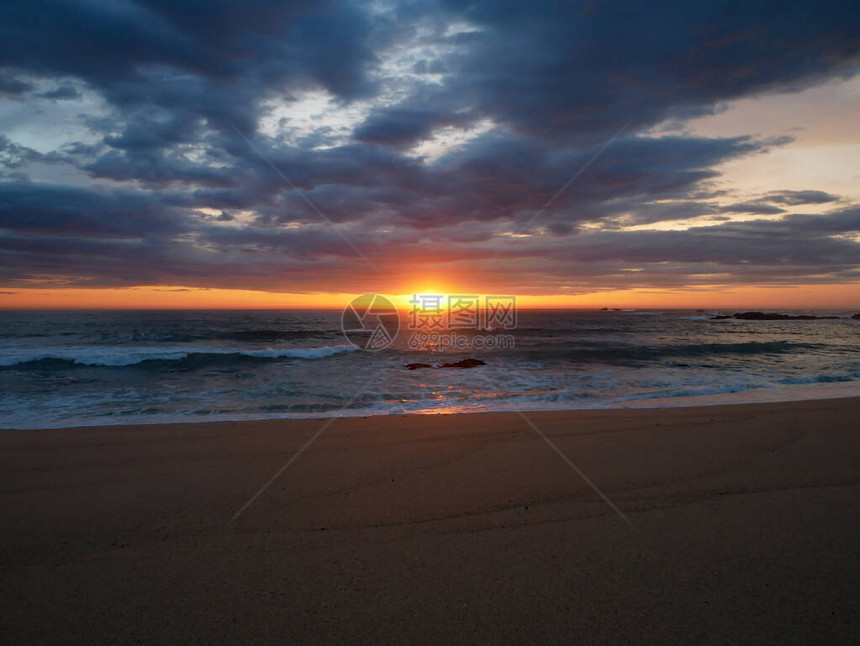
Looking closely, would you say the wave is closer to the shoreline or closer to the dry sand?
the shoreline

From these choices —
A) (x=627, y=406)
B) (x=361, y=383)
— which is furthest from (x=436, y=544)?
(x=361, y=383)

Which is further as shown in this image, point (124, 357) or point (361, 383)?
point (124, 357)

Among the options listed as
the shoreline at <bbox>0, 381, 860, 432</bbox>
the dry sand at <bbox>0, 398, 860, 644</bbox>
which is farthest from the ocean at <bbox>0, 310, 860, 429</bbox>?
the dry sand at <bbox>0, 398, 860, 644</bbox>

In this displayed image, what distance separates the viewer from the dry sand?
246 centimetres

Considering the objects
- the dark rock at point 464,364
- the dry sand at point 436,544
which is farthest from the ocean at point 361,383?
the dry sand at point 436,544

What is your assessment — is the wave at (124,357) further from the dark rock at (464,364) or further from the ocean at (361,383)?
the dark rock at (464,364)

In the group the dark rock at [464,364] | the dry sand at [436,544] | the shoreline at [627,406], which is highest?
the dry sand at [436,544]

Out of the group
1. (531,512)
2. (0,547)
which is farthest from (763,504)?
(0,547)

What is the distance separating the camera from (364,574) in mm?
2912

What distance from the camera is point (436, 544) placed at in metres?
3.30

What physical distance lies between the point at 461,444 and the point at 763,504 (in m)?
3.43

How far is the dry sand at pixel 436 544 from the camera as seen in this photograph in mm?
2455

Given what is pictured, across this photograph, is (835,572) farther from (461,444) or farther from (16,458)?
(16,458)

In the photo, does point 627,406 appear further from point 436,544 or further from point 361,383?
point 361,383
